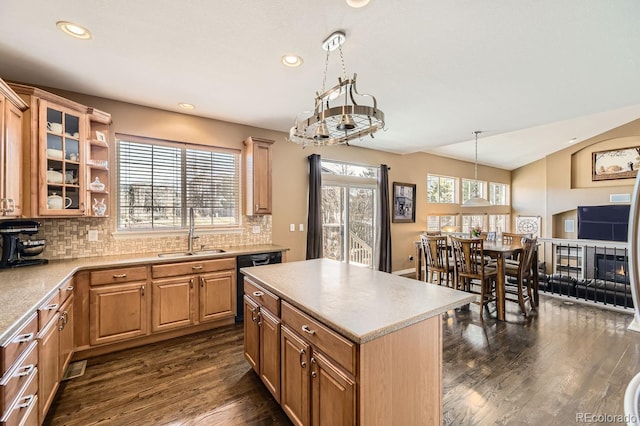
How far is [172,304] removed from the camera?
3.00 m

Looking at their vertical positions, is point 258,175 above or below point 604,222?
above

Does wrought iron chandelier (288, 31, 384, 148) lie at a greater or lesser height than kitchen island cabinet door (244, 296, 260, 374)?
greater

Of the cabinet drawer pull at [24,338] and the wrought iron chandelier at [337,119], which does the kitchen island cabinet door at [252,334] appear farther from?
the wrought iron chandelier at [337,119]

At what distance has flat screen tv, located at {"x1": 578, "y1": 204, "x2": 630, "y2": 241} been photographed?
22.2ft

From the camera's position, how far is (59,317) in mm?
2076

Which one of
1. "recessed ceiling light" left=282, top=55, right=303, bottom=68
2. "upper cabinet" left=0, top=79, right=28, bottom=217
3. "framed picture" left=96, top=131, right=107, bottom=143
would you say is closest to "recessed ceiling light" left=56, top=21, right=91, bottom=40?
"upper cabinet" left=0, top=79, right=28, bottom=217

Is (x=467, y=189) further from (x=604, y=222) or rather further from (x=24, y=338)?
(x=24, y=338)

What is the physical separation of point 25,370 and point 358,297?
1853mm

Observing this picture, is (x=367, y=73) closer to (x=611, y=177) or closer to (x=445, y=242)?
(x=445, y=242)

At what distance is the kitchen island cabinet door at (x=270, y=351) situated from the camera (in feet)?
6.19

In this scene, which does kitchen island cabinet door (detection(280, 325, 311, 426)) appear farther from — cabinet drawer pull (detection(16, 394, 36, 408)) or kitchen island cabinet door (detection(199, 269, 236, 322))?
kitchen island cabinet door (detection(199, 269, 236, 322))

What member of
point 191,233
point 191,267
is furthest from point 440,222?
point 191,267

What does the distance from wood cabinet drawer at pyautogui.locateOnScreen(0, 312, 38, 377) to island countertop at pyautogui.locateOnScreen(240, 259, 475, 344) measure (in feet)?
4.15

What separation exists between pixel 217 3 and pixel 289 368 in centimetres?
233
